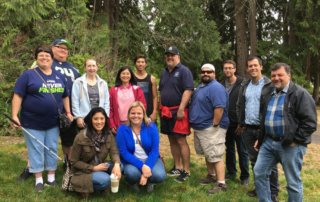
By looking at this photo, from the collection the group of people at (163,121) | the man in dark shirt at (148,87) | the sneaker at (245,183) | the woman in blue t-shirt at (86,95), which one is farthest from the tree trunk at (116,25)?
the sneaker at (245,183)

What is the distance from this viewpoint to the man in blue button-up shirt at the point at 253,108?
3740mm

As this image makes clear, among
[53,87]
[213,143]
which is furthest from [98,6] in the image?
[213,143]

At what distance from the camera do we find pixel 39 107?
11.7 ft

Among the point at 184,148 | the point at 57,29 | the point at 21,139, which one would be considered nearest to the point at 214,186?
the point at 184,148

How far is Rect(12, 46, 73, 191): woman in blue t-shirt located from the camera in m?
3.52

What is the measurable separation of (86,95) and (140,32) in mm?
6343

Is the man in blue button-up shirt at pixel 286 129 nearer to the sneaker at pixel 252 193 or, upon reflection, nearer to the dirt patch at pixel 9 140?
the sneaker at pixel 252 193

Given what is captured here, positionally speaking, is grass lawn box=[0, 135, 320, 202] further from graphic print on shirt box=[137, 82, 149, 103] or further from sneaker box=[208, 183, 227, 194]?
graphic print on shirt box=[137, 82, 149, 103]

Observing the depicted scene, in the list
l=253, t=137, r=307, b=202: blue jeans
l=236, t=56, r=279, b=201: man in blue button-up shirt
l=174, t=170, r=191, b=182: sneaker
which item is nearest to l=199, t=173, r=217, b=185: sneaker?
l=174, t=170, r=191, b=182: sneaker

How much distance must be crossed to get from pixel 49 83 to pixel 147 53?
23.1 feet

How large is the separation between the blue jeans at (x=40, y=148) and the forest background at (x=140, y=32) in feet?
10.9

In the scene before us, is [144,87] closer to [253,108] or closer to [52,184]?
[253,108]

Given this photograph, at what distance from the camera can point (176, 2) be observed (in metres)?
9.53

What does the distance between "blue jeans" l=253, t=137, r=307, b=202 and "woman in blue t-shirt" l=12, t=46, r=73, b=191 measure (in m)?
2.79
